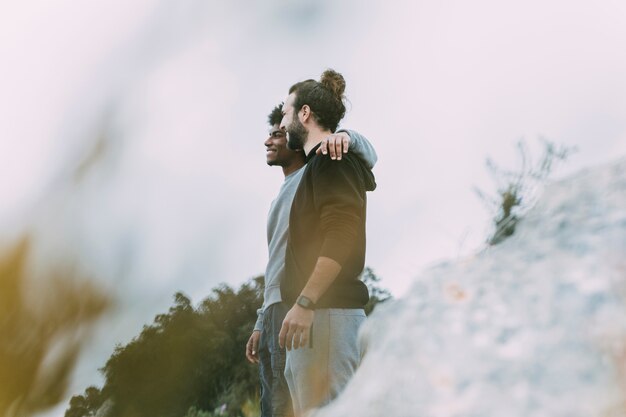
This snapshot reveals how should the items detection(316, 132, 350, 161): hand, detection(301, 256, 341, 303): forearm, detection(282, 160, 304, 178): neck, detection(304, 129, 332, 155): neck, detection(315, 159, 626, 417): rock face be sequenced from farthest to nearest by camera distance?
1. detection(282, 160, 304, 178): neck
2. detection(304, 129, 332, 155): neck
3. detection(316, 132, 350, 161): hand
4. detection(301, 256, 341, 303): forearm
5. detection(315, 159, 626, 417): rock face

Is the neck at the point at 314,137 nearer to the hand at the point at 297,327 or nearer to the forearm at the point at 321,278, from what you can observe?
the forearm at the point at 321,278

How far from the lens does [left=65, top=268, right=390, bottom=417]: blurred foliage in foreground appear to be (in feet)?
14.4

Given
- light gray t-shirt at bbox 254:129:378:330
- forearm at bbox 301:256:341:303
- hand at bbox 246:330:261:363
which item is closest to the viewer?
forearm at bbox 301:256:341:303

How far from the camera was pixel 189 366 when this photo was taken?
21.5ft

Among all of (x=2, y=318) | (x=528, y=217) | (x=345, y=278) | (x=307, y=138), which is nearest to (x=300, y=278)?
(x=345, y=278)

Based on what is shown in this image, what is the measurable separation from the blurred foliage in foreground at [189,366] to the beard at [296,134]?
2.01 meters

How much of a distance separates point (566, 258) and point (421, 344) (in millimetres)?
126

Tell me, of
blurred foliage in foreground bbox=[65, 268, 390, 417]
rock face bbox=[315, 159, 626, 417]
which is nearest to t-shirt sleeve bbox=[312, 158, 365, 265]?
rock face bbox=[315, 159, 626, 417]

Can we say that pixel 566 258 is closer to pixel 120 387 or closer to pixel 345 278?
pixel 345 278

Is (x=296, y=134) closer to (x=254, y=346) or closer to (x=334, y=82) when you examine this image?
(x=334, y=82)

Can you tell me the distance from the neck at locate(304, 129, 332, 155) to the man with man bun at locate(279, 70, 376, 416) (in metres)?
0.13

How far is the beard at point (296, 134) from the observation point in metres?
2.22

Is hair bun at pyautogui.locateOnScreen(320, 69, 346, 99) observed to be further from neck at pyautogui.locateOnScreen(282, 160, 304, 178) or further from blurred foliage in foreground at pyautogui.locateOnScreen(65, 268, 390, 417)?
blurred foliage in foreground at pyautogui.locateOnScreen(65, 268, 390, 417)

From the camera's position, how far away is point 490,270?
494mm
